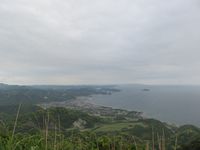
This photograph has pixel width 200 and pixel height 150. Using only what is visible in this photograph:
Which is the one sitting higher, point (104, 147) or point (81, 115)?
point (104, 147)

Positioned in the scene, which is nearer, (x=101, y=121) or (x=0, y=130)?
(x=0, y=130)

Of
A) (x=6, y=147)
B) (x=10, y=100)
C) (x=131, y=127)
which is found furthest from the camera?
(x=10, y=100)

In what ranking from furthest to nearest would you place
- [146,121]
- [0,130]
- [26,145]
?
[146,121] → [0,130] → [26,145]

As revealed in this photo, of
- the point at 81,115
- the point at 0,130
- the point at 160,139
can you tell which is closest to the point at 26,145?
the point at 0,130

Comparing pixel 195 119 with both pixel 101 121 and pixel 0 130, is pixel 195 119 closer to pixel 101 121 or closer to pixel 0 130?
pixel 101 121

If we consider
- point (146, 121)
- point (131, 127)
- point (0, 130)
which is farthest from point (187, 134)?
point (0, 130)

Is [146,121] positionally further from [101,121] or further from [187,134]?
[187,134]

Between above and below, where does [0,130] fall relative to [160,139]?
below

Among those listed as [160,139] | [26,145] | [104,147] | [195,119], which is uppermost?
[160,139]

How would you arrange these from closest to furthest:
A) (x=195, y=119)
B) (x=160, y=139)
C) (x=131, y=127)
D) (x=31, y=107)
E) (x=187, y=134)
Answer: (x=160, y=139) < (x=187, y=134) < (x=131, y=127) < (x=31, y=107) < (x=195, y=119)
